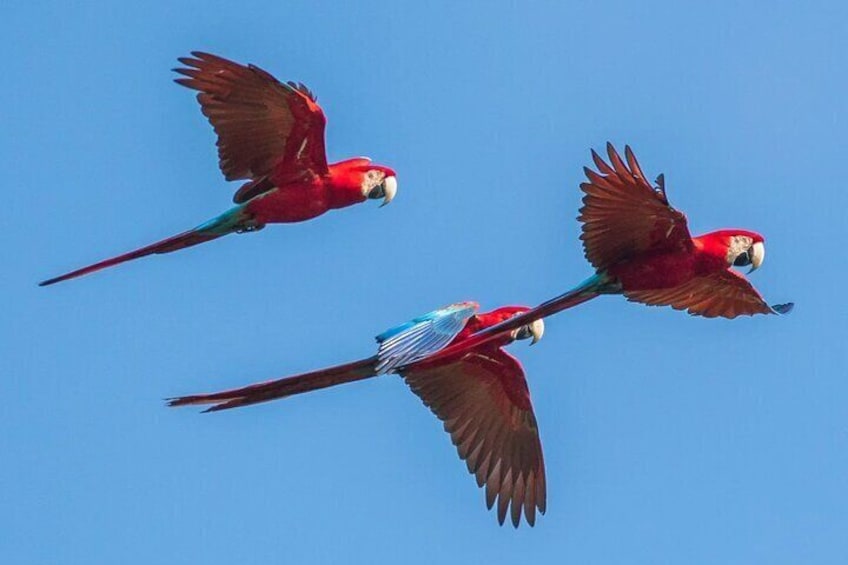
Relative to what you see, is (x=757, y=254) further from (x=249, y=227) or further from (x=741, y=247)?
(x=249, y=227)

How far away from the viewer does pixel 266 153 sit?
11.9 metres

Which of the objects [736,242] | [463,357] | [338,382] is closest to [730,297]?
[736,242]

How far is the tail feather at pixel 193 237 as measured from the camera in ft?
37.2

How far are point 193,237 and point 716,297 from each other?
3197 mm

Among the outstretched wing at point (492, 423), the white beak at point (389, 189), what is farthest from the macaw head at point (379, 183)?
the outstretched wing at point (492, 423)

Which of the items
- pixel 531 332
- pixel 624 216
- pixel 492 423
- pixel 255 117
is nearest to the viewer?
pixel 624 216

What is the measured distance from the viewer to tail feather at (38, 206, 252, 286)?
37.2ft

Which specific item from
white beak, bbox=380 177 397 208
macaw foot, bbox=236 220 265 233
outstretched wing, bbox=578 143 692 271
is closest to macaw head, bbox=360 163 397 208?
white beak, bbox=380 177 397 208

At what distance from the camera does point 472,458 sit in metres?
12.5

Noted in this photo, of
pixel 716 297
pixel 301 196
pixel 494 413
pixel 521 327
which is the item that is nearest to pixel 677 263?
pixel 716 297

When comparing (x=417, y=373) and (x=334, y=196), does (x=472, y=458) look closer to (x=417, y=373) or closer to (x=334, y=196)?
(x=417, y=373)

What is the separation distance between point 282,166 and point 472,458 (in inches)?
89.3

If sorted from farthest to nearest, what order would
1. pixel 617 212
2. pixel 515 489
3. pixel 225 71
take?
pixel 515 489, pixel 225 71, pixel 617 212

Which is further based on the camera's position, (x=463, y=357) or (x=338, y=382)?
(x=463, y=357)
